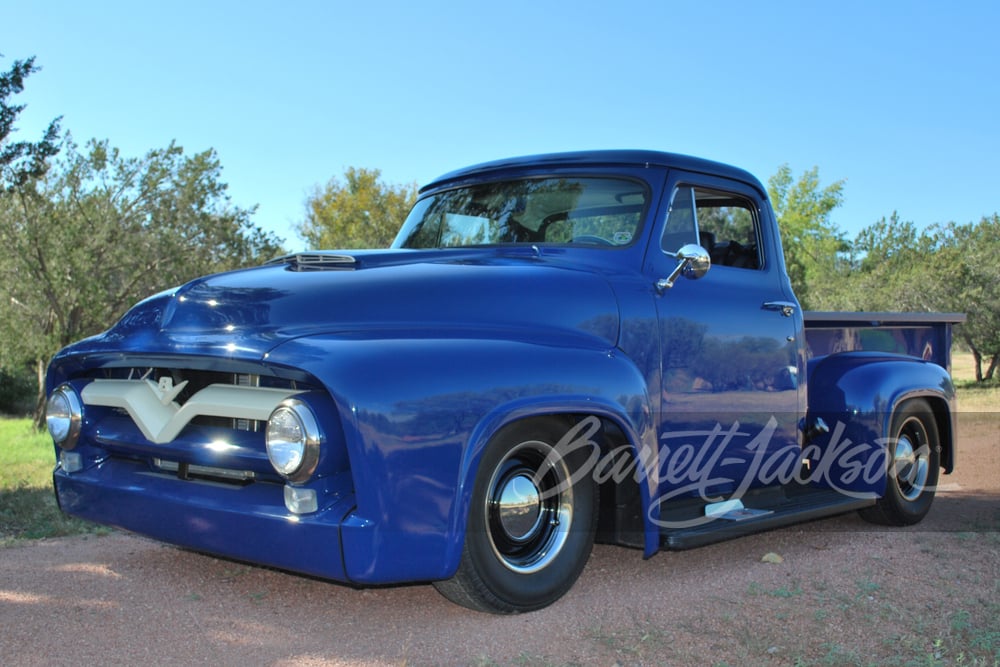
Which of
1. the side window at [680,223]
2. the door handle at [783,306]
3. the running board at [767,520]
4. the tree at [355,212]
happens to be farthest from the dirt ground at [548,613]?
the tree at [355,212]

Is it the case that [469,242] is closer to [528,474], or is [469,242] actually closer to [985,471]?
[528,474]

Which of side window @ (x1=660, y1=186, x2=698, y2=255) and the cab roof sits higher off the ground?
the cab roof

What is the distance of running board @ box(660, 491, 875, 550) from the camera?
3834 mm

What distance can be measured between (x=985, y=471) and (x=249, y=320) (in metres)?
7.36

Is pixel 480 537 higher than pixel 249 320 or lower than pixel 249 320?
lower

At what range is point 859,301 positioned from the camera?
30.2m

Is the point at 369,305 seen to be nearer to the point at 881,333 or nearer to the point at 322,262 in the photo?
the point at 322,262

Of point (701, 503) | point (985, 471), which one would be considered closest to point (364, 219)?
point (985, 471)

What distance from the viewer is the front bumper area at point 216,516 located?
116 inches

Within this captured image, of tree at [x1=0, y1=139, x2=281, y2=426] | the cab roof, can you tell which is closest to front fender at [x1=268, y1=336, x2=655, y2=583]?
the cab roof

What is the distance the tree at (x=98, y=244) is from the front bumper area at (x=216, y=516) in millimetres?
20734

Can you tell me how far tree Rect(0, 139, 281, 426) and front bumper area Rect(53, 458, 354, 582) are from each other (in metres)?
20.7

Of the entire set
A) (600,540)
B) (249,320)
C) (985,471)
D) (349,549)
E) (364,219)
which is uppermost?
(364,219)

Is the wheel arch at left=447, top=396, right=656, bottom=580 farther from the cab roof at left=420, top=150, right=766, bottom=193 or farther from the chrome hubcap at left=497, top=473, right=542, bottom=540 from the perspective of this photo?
the cab roof at left=420, top=150, right=766, bottom=193
